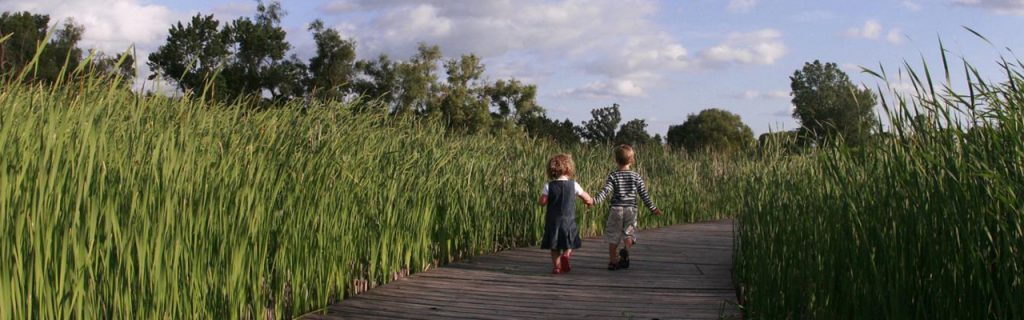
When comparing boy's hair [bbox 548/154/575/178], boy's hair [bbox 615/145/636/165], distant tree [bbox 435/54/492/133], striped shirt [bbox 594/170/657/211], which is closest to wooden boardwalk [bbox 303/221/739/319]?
striped shirt [bbox 594/170/657/211]

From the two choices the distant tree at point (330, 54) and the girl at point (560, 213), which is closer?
the girl at point (560, 213)

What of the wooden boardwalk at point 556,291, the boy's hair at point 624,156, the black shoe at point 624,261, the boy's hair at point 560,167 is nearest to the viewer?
the wooden boardwalk at point 556,291

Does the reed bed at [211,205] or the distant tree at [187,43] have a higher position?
the distant tree at [187,43]

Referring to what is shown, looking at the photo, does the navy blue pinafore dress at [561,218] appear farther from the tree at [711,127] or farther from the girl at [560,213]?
the tree at [711,127]

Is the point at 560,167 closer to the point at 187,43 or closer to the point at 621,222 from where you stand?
the point at 621,222

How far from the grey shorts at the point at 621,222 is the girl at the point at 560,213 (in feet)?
1.34

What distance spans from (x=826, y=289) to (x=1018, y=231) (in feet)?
4.67

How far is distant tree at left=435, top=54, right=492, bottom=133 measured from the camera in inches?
1923

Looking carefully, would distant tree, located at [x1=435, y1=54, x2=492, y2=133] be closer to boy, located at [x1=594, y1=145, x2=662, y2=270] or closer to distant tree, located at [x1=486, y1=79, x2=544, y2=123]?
distant tree, located at [x1=486, y1=79, x2=544, y2=123]

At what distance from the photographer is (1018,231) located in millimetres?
3287

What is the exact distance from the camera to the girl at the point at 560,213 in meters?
8.14

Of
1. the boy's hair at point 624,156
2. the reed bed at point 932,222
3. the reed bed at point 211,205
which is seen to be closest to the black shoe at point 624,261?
the boy's hair at point 624,156

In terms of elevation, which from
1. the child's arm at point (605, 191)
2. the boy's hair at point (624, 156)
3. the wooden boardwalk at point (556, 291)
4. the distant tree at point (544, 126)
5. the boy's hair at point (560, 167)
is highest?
the distant tree at point (544, 126)

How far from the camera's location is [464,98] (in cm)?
4984
